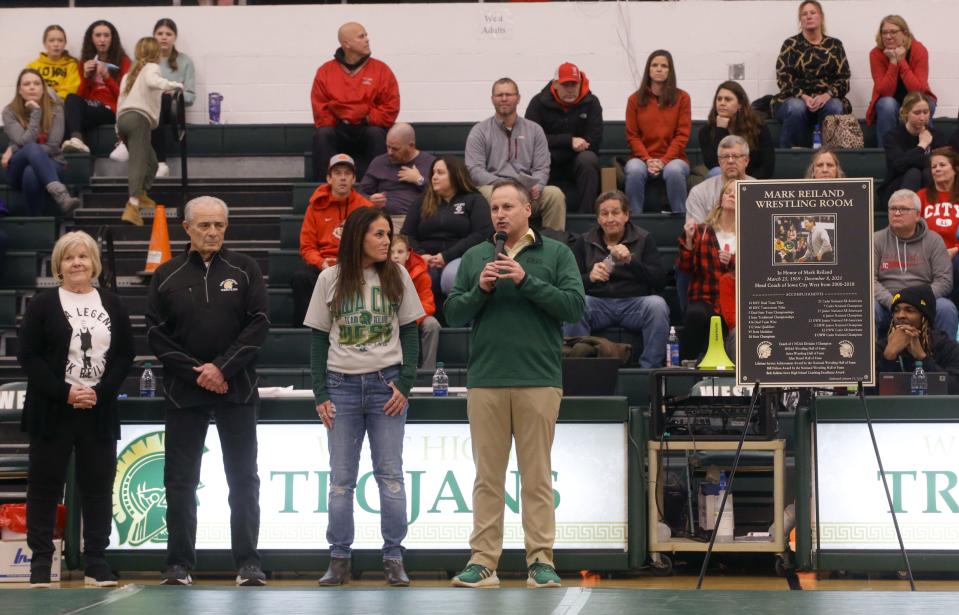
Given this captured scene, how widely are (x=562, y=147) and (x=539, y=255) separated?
446cm

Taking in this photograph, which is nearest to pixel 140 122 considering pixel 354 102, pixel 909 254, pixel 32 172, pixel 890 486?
pixel 32 172

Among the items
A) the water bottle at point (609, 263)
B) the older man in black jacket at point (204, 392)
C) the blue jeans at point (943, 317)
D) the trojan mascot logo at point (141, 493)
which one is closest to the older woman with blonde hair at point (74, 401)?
the older man in black jacket at point (204, 392)

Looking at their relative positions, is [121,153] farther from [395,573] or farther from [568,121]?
[395,573]

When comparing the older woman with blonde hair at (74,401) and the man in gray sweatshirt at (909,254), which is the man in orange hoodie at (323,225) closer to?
the older woman with blonde hair at (74,401)

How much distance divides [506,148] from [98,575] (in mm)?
4847

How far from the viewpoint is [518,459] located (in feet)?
22.2

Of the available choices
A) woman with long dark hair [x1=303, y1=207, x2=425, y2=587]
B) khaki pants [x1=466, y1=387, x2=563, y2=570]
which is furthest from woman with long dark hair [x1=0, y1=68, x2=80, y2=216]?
khaki pants [x1=466, y1=387, x2=563, y2=570]

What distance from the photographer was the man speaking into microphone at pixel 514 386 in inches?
263

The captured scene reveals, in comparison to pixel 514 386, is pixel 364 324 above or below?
above

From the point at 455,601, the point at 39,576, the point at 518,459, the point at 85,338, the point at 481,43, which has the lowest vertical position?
the point at 39,576

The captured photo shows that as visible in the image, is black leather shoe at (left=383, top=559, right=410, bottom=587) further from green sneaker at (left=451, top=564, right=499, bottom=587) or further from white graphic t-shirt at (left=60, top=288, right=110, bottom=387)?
white graphic t-shirt at (left=60, top=288, right=110, bottom=387)

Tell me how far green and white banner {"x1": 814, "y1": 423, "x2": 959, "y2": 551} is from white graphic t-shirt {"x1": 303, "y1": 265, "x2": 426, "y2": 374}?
7.25ft

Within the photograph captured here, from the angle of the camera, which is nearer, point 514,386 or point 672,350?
point 514,386

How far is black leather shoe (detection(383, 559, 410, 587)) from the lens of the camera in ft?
23.1
